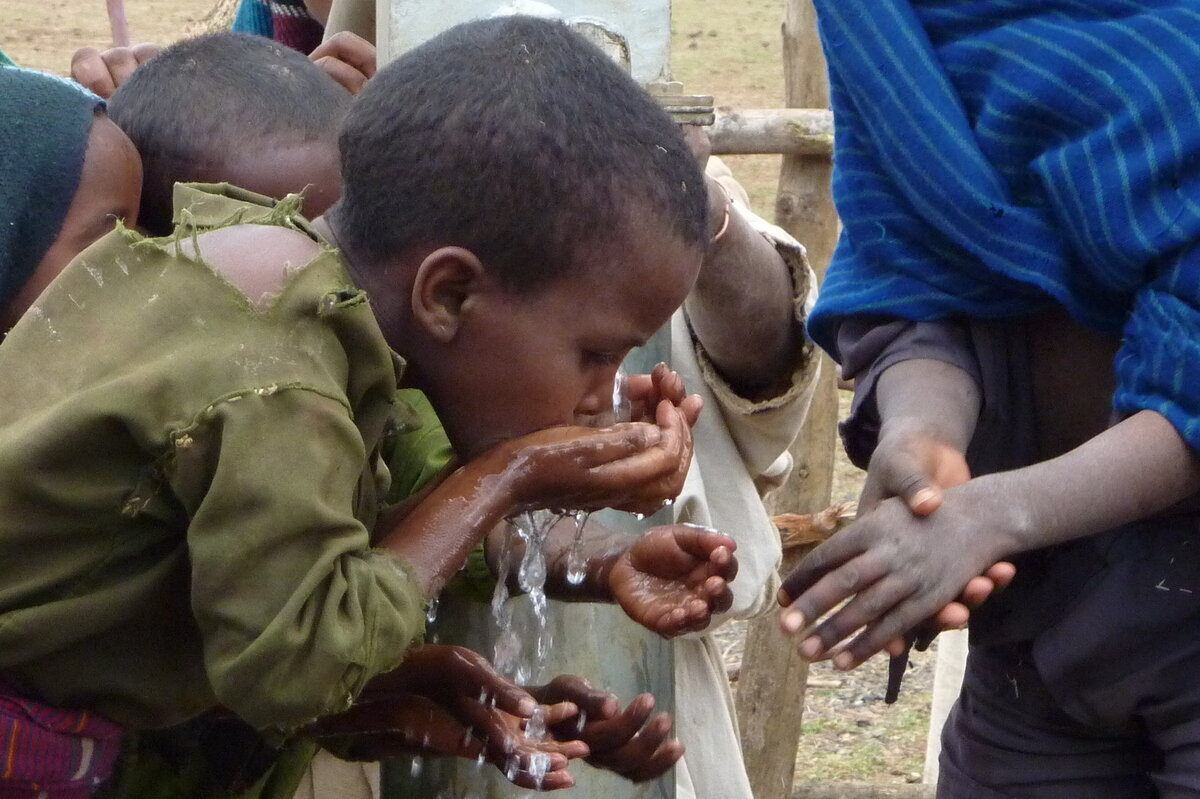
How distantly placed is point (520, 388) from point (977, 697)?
884 millimetres

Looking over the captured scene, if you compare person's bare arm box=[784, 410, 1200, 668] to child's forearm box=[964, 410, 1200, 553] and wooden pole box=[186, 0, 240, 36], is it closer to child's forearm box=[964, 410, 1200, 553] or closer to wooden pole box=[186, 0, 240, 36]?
child's forearm box=[964, 410, 1200, 553]

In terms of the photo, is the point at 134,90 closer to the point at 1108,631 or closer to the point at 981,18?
the point at 981,18

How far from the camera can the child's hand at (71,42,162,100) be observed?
294 cm

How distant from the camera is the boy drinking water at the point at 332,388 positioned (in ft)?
5.07

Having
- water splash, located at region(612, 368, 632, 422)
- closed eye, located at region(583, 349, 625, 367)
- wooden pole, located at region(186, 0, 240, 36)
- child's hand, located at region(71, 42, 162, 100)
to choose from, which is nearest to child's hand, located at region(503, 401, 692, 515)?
closed eye, located at region(583, 349, 625, 367)

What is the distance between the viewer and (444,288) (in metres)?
1.86

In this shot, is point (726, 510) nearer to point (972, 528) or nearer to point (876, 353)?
point (876, 353)

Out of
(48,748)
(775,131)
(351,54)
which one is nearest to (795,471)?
(775,131)

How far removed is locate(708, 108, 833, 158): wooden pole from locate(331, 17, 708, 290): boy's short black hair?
264cm

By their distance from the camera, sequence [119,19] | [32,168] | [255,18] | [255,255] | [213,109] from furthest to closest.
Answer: [119,19], [255,18], [213,109], [32,168], [255,255]

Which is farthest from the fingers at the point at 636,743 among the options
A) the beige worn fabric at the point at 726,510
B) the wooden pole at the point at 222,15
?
the wooden pole at the point at 222,15

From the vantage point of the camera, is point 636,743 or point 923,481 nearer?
point 923,481

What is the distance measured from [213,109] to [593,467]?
3.53ft

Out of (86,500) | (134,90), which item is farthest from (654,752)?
(134,90)
